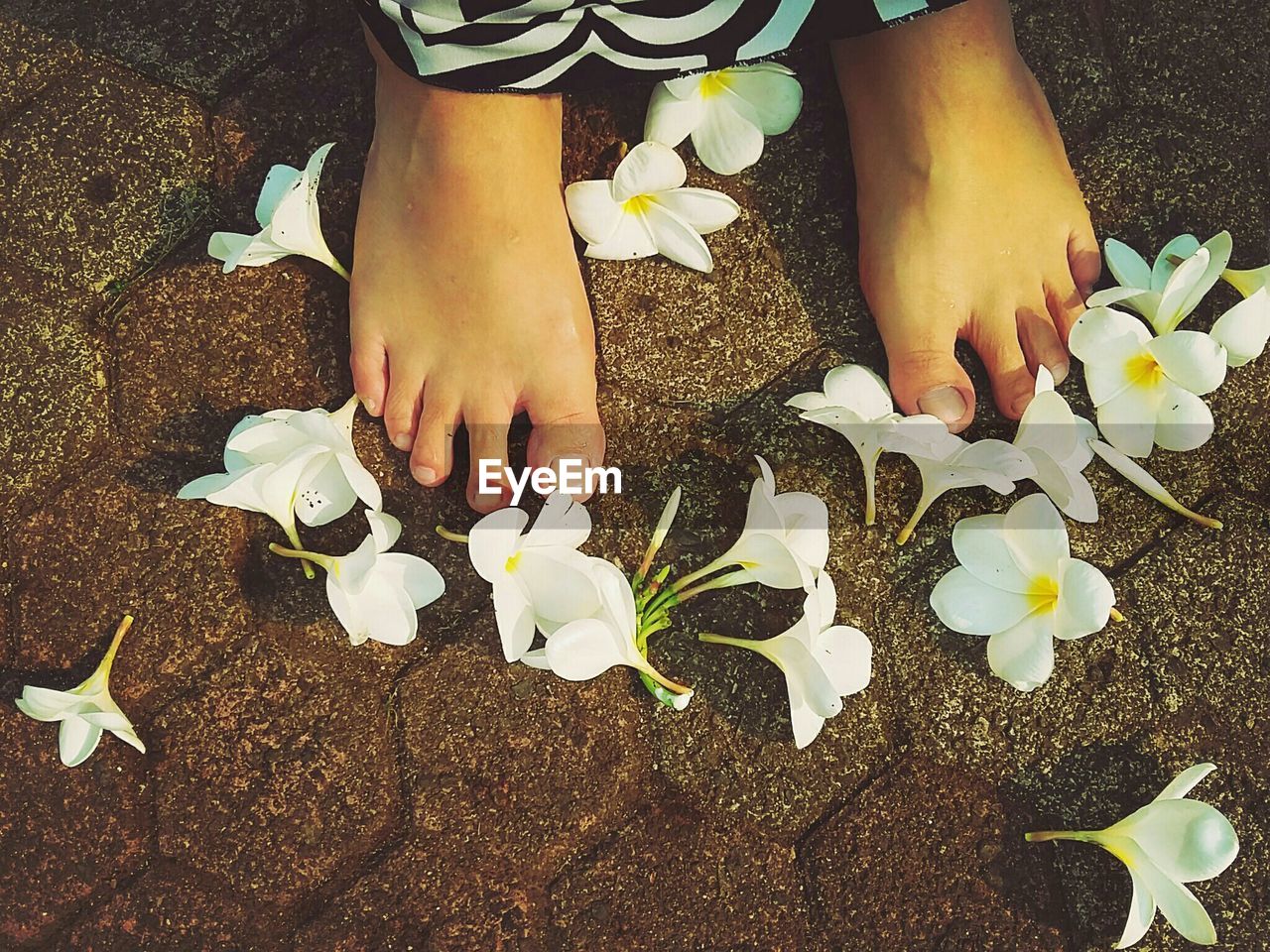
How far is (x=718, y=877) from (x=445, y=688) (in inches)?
15.3

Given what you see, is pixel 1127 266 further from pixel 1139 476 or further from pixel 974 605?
pixel 974 605

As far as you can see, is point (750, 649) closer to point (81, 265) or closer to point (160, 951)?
point (160, 951)

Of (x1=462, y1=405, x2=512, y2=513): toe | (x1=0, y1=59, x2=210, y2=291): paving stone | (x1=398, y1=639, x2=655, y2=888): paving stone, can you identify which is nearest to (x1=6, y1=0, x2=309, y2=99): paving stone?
(x1=0, y1=59, x2=210, y2=291): paving stone

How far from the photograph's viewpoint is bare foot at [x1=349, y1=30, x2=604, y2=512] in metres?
1.12

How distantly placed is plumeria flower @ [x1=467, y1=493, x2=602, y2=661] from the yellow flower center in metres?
0.48

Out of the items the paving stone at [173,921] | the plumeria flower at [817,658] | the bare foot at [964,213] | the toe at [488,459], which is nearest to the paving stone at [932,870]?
the plumeria flower at [817,658]

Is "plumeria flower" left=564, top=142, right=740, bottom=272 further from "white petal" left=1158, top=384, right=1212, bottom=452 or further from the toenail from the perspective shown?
"white petal" left=1158, top=384, right=1212, bottom=452

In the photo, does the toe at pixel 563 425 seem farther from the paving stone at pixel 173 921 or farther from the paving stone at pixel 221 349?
the paving stone at pixel 173 921

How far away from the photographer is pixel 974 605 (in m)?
1.10

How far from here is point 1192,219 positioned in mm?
1229

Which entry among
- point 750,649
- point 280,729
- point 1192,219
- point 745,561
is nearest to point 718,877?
point 750,649

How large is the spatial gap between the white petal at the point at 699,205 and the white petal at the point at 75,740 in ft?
2.96

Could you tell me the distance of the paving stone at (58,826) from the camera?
1.14 m

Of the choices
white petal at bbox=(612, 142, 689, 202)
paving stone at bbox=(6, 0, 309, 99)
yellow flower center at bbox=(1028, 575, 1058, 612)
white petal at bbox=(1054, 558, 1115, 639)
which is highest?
paving stone at bbox=(6, 0, 309, 99)
